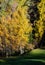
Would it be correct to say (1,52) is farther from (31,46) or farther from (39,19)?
(39,19)

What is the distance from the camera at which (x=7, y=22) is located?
3881 centimetres

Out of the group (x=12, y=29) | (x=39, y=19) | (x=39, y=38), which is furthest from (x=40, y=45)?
(x=12, y=29)

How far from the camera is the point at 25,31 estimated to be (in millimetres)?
40125

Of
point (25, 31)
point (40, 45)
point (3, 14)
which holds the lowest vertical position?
point (40, 45)

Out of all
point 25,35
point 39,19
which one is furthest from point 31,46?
point 39,19

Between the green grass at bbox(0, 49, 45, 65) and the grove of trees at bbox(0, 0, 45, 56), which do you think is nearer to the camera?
the green grass at bbox(0, 49, 45, 65)

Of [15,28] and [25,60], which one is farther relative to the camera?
[15,28]

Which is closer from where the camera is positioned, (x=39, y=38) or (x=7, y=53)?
(x=7, y=53)

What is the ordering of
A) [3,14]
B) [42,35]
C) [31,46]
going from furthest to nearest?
[42,35]
[31,46]
[3,14]

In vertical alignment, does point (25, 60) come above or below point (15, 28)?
above

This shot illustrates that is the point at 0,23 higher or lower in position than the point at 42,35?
higher

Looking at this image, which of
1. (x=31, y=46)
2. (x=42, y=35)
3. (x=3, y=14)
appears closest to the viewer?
(x=3, y=14)

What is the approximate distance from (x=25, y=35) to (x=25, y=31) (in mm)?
606

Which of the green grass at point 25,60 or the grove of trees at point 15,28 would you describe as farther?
the grove of trees at point 15,28
